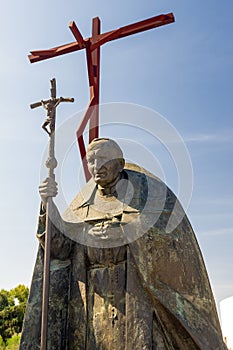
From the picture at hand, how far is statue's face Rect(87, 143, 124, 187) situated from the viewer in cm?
574

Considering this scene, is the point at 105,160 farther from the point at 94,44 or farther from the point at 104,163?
the point at 94,44

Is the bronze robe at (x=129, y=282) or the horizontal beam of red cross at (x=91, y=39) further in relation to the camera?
the horizontal beam of red cross at (x=91, y=39)

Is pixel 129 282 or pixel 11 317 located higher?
pixel 11 317

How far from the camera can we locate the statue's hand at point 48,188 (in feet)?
17.7

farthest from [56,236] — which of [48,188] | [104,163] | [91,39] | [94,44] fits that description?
[91,39]

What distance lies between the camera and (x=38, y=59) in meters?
9.89

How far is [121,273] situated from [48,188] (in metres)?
1.23

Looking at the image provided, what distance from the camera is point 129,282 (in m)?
5.31

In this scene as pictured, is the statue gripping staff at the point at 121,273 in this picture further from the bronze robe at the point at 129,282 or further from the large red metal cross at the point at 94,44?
the large red metal cross at the point at 94,44

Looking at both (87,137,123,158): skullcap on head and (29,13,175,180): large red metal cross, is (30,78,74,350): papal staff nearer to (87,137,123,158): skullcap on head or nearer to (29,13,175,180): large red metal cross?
(87,137,123,158): skullcap on head

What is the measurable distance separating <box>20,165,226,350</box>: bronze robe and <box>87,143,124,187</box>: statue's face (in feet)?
0.66

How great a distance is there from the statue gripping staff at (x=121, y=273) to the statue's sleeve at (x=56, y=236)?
0.04 feet

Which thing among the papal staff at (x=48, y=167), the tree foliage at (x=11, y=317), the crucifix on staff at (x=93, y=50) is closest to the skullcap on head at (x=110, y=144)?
the papal staff at (x=48, y=167)

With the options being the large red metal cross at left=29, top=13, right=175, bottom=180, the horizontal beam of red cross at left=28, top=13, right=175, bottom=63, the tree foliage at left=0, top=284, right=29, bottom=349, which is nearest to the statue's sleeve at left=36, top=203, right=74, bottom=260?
the large red metal cross at left=29, top=13, right=175, bottom=180
